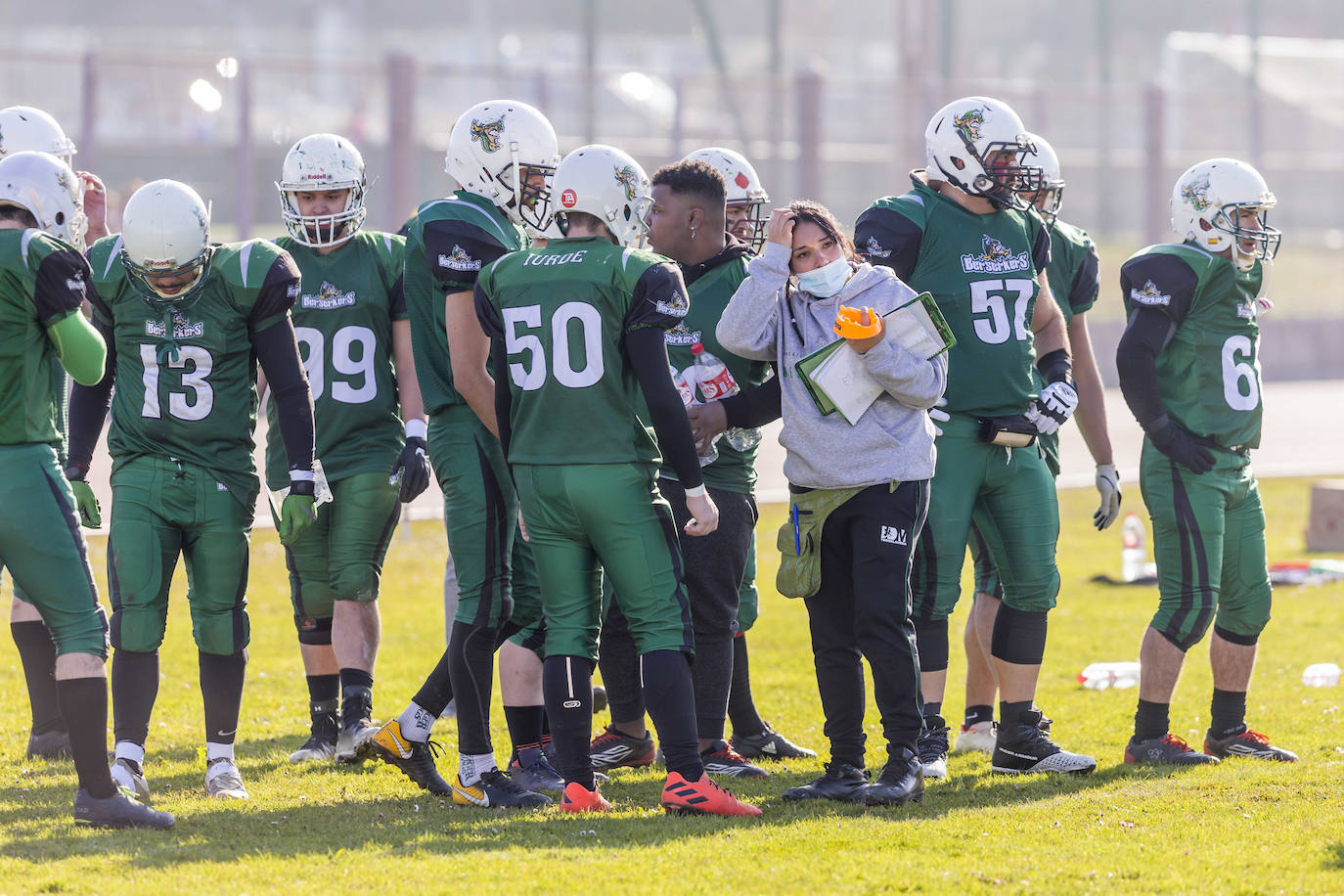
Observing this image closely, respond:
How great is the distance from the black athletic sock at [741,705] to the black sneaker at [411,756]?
1.37 m

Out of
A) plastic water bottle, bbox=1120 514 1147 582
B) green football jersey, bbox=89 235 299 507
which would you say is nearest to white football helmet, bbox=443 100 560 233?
green football jersey, bbox=89 235 299 507

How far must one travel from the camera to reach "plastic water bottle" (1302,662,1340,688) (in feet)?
26.8

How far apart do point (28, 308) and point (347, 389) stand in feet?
5.37

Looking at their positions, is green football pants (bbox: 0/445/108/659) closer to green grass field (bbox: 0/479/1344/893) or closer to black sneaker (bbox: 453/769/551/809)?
green grass field (bbox: 0/479/1344/893)

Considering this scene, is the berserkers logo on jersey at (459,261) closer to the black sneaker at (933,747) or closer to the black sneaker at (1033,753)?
the black sneaker at (933,747)

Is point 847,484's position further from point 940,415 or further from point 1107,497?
point 1107,497

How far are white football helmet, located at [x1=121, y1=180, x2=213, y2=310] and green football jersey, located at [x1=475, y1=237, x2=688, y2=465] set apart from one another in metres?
1.03

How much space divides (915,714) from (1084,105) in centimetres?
2291

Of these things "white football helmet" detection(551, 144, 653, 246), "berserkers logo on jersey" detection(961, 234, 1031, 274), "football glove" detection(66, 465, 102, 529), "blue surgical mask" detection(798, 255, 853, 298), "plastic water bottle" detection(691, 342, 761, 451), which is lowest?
"football glove" detection(66, 465, 102, 529)

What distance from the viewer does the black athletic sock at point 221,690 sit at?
5.83 metres

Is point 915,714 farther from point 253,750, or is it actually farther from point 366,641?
point 253,750

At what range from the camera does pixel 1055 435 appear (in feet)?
23.7

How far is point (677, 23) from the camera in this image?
41000mm

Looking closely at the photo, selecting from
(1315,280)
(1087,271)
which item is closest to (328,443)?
(1087,271)
